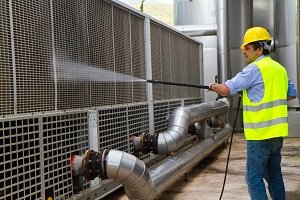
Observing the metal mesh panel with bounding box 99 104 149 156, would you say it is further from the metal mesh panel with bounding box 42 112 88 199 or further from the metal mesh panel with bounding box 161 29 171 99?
the metal mesh panel with bounding box 161 29 171 99

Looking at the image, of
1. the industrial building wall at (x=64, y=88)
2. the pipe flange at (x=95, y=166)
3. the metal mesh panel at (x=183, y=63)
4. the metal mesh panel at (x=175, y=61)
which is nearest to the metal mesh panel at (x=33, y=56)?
the industrial building wall at (x=64, y=88)

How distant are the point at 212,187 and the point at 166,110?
1297mm

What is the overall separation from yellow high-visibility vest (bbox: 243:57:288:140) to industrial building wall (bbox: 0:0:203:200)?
1292 millimetres

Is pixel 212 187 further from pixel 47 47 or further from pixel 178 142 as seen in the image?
pixel 47 47

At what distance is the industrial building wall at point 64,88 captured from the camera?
2.13 metres

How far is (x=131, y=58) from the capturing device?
3.84 meters

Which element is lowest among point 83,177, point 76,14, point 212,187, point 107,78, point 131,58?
point 212,187

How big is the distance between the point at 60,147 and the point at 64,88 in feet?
1.41

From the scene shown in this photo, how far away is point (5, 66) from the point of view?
2064mm

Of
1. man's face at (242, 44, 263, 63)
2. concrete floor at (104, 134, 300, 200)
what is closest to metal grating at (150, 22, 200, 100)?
concrete floor at (104, 134, 300, 200)

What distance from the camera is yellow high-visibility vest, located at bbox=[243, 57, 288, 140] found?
113 inches

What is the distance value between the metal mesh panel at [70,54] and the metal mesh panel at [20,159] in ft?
1.21

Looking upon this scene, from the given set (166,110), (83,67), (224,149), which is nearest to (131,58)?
(83,67)

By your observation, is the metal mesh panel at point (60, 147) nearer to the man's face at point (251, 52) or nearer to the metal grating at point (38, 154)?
the metal grating at point (38, 154)
